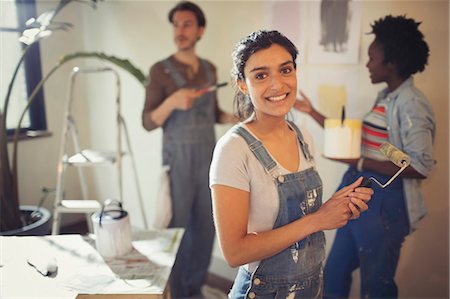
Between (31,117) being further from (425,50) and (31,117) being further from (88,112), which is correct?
(425,50)

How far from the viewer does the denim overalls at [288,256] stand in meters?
1.00

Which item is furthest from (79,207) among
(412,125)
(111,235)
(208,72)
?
(412,125)

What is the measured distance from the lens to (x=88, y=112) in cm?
290

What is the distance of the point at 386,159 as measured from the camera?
155 centimetres

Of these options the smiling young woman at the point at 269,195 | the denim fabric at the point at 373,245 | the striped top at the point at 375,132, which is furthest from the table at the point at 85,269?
the striped top at the point at 375,132

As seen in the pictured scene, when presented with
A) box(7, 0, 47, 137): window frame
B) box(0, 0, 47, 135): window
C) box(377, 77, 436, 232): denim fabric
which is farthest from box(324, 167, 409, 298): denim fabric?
box(7, 0, 47, 137): window frame

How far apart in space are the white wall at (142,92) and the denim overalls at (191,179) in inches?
6.6

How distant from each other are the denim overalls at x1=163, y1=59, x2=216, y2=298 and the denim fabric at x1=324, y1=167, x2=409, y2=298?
75 cm

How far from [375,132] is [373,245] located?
47 centimetres

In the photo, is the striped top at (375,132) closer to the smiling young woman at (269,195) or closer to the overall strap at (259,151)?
the smiling young woman at (269,195)

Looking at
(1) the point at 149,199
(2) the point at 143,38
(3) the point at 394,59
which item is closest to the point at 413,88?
(3) the point at 394,59

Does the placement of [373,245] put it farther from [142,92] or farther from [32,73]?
[32,73]

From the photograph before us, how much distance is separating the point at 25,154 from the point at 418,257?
2.42 m

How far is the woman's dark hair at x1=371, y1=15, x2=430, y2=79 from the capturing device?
5.00ft
